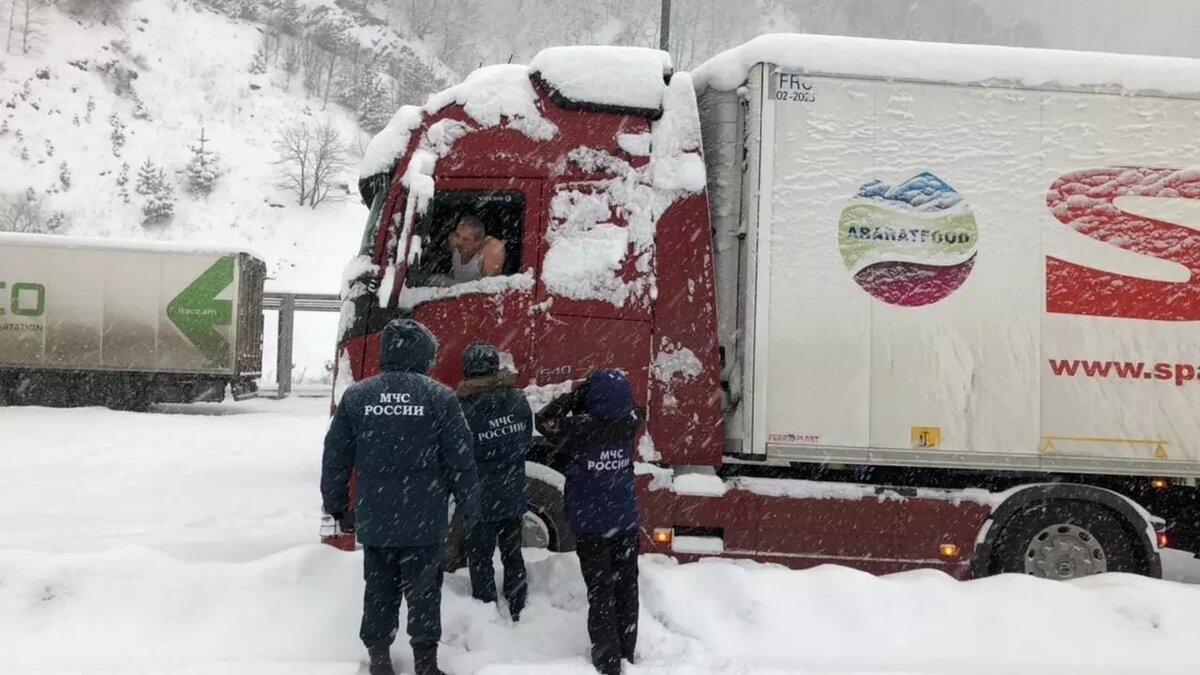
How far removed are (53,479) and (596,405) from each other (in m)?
8.50

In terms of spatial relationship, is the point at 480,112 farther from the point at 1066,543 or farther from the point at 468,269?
the point at 1066,543

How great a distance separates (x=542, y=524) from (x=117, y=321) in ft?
47.6

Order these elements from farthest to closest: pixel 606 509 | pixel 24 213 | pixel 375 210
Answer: pixel 24 213
pixel 375 210
pixel 606 509

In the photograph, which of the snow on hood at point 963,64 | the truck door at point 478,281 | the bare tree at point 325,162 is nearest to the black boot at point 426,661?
the truck door at point 478,281

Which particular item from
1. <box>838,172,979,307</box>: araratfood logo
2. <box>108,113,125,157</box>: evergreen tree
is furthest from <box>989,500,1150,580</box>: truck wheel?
<box>108,113,125,157</box>: evergreen tree

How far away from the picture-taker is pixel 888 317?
16.3 feet

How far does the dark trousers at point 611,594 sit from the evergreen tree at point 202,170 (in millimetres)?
38870

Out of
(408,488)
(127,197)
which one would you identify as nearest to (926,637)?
(408,488)

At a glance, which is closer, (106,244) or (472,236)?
(472,236)

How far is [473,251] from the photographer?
5.12 m

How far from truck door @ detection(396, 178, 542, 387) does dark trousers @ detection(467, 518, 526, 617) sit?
97 cm

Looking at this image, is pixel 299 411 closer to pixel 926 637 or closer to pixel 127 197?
pixel 926 637

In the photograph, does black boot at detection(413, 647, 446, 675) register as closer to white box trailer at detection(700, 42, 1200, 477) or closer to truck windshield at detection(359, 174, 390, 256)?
white box trailer at detection(700, 42, 1200, 477)

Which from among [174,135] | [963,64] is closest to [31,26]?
[174,135]
